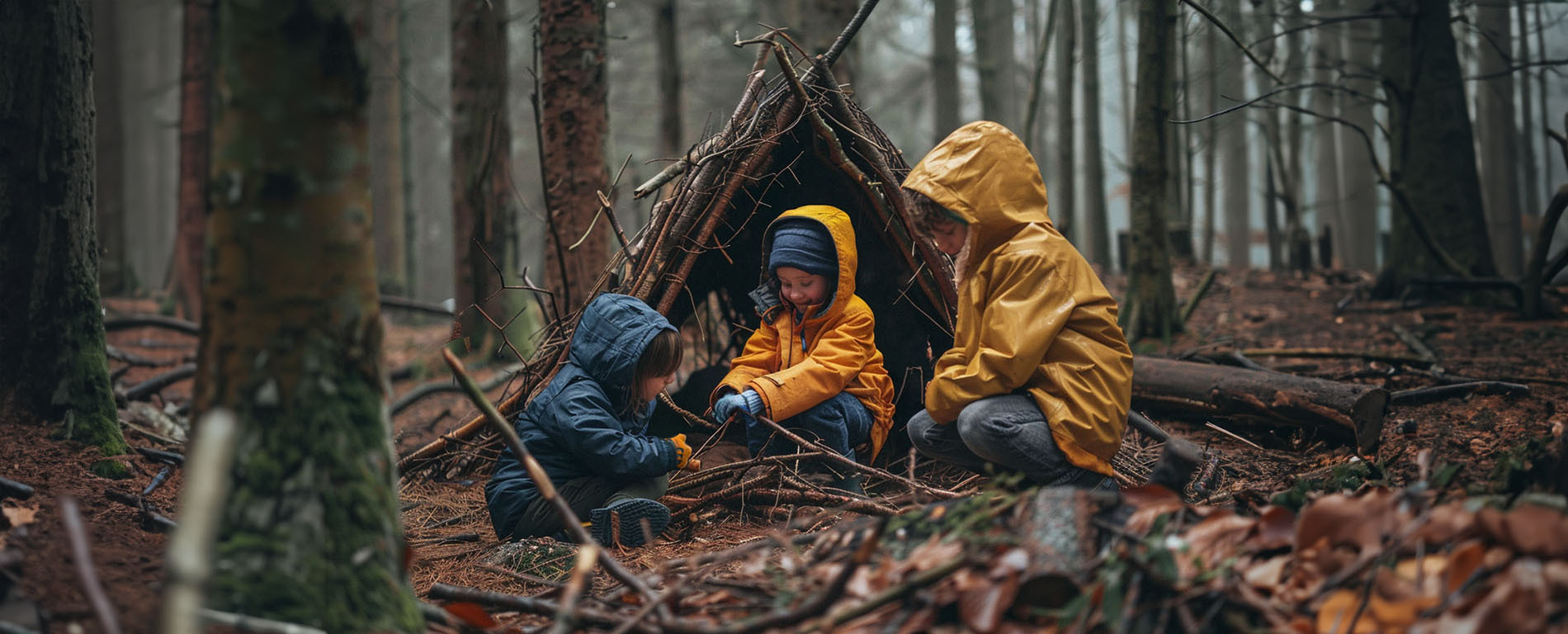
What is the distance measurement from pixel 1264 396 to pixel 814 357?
7.49 feet

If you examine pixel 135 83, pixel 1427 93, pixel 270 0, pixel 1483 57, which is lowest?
pixel 270 0

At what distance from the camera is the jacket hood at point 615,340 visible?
3.68 meters

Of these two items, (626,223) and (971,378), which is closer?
(971,378)

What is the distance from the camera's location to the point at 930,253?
4.29 metres

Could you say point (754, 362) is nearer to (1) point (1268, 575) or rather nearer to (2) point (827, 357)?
(2) point (827, 357)

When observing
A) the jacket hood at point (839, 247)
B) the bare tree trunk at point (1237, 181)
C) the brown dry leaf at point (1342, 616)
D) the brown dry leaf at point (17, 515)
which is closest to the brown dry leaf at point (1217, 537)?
the brown dry leaf at point (1342, 616)

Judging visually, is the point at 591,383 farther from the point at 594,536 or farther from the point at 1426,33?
the point at 1426,33

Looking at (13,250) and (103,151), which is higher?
(103,151)

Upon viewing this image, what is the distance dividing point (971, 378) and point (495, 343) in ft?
21.0

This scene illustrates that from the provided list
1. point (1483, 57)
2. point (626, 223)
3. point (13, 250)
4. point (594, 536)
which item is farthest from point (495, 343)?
point (626, 223)

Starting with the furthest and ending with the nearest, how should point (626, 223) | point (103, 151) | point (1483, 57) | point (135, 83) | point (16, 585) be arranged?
point (626, 223) → point (135, 83) → point (1483, 57) → point (103, 151) → point (16, 585)

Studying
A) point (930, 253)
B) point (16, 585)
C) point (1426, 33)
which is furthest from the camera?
point (1426, 33)

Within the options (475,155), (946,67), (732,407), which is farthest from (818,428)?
(946,67)

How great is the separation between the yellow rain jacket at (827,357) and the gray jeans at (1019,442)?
0.86 metres
